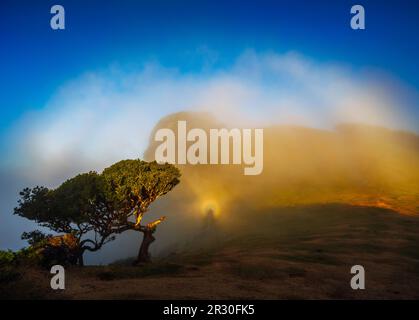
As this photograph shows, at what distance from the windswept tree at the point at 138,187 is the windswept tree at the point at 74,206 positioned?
884 mm

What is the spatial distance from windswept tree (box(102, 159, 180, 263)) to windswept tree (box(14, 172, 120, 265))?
88 cm

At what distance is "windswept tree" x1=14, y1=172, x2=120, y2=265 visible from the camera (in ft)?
114

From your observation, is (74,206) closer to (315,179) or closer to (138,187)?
(138,187)

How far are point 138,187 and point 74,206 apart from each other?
6.36m

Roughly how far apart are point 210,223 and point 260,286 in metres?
67.6

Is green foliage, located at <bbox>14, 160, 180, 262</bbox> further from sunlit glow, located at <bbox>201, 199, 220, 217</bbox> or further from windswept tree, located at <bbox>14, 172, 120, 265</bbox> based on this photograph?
sunlit glow, located at <bbox>201, 199, 220, 217</bbox>

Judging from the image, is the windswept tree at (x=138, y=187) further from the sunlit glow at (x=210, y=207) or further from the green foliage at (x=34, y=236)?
the sunlit glow at (x=210, y=207)

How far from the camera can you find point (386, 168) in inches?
5650

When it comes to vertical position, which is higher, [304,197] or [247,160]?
[247,160]

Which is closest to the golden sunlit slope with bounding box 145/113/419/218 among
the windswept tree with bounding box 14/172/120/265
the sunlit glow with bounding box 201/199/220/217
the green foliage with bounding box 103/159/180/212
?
the sunlit glow with bounding box 201/199/220/217

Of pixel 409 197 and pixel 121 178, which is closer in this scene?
pixel 121 178
